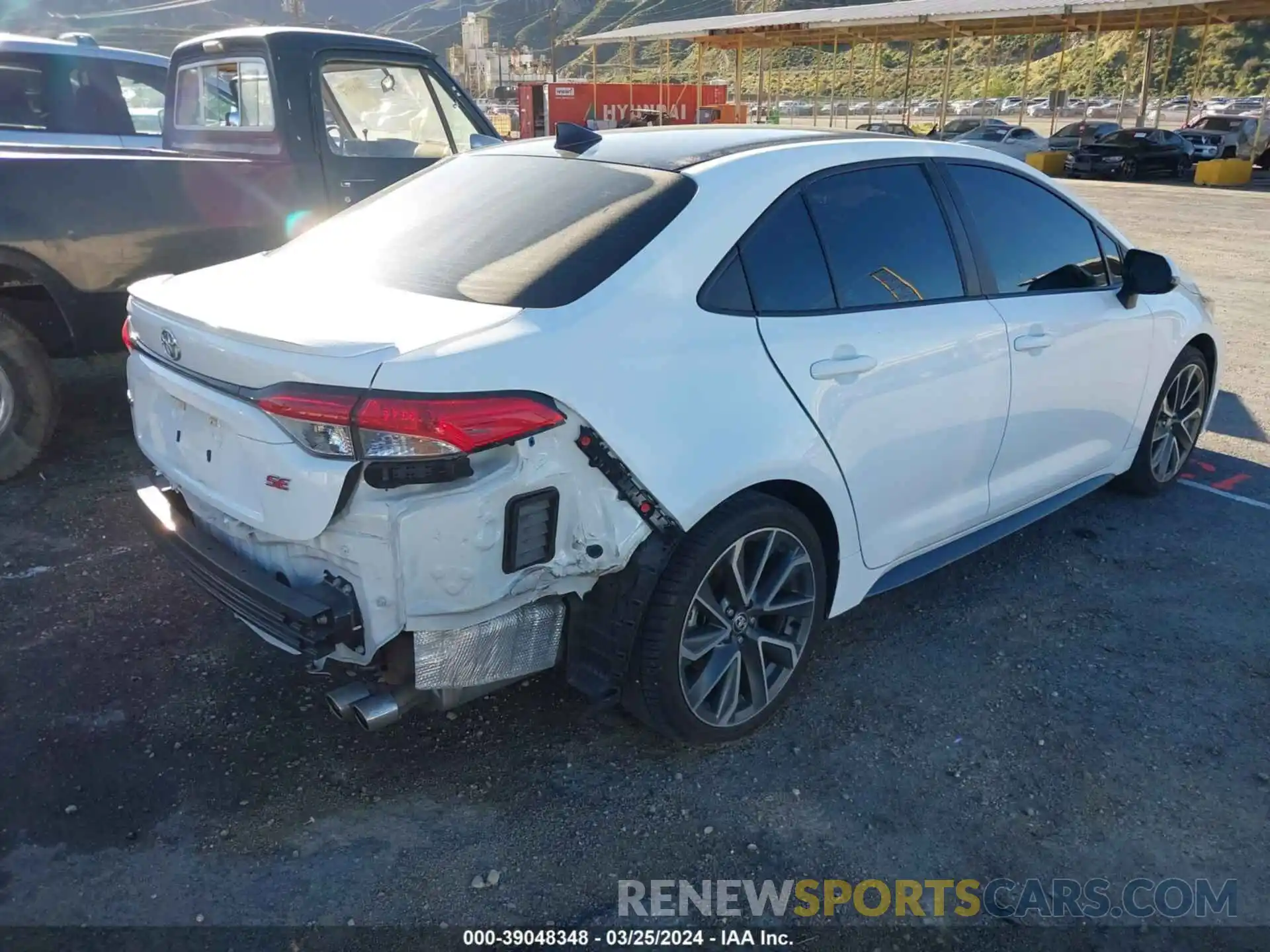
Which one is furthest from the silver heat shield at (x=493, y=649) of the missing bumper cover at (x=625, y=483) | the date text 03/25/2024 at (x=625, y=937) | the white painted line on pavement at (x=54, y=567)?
the white painted line on pavement at (x=54, y=567)

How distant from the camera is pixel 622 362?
2545 mm

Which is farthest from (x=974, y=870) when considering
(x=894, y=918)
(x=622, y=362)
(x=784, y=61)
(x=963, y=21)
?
(x=784, y=61)

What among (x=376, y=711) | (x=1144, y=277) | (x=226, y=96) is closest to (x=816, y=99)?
(x=226, y=96)

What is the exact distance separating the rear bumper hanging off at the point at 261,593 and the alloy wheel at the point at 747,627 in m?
0.93

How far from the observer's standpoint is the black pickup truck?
4.64 meters

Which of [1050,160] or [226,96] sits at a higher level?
[226,96]

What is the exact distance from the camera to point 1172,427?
4938mm

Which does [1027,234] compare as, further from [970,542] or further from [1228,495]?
[1228,495]

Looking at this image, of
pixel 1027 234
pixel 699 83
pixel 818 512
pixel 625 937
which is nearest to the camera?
pixel 625 937

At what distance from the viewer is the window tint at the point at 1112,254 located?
169 inches

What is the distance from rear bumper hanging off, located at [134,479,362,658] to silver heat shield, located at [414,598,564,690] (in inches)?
7.0

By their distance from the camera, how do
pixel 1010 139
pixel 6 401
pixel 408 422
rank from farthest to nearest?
pixel 1010 139
pixel 6 401
pixel 408 422

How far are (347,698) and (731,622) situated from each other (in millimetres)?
1116

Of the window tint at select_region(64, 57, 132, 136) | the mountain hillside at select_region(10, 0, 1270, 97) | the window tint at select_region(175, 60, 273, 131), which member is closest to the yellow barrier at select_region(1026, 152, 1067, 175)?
the mountain hillside at select_region(10, 0, 1270, 97)
